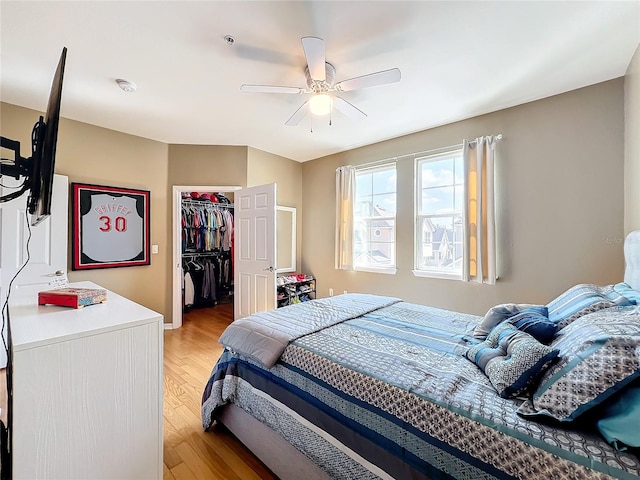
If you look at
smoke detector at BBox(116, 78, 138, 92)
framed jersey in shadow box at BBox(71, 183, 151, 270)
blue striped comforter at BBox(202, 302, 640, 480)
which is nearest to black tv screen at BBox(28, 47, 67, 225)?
blue striped comforter at BBox(202, 302, 640, 480)

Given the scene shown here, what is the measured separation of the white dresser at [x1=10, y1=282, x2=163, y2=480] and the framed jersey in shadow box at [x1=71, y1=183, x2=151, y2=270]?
7.50ft

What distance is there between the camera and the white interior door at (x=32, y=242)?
268 centimetres

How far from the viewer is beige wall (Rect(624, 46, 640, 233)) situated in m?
2.00

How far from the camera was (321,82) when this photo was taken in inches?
82.7

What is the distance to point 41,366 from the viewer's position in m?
0.96

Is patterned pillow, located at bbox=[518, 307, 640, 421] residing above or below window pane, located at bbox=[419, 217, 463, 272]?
below

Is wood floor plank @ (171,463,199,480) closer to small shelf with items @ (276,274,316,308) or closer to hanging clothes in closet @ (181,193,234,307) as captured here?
small shelf with items @ (276,274,316,308)

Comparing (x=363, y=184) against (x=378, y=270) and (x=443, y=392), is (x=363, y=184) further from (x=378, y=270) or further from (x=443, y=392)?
(x=443, y=392)

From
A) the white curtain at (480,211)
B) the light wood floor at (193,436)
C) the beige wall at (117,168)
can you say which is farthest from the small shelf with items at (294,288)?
the white curtain at (480,211)

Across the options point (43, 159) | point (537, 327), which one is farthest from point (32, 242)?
point (537, 327)

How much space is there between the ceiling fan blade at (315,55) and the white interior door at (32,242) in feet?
9.57

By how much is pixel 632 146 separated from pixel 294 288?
3830 millimetres

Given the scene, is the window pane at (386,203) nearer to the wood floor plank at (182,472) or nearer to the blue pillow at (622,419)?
the blue pillow at (622,419)

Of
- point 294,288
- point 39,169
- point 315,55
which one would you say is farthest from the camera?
point 294,288
